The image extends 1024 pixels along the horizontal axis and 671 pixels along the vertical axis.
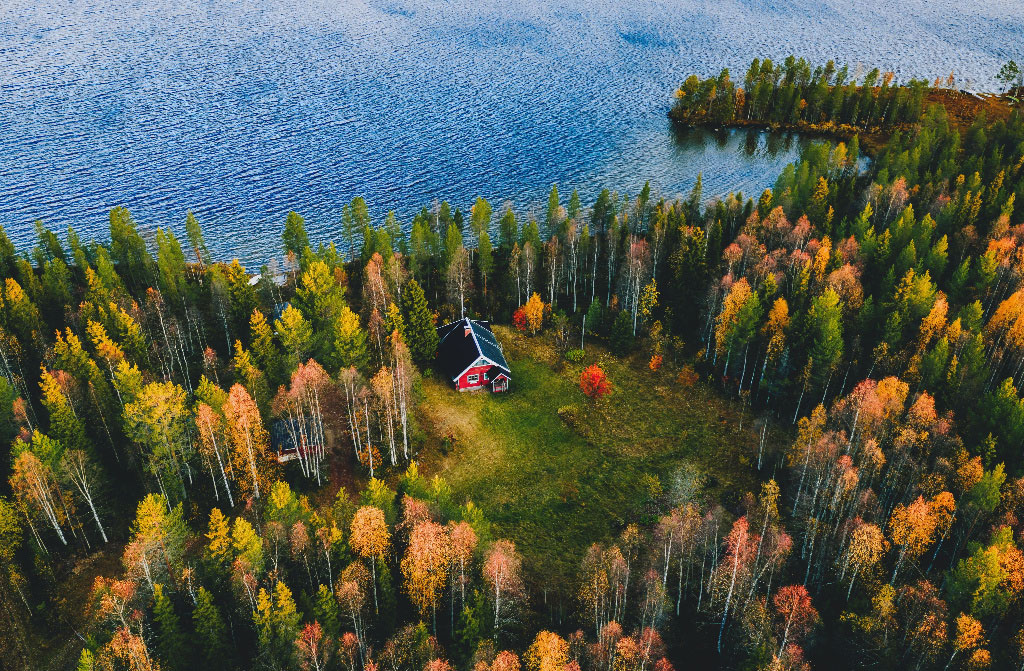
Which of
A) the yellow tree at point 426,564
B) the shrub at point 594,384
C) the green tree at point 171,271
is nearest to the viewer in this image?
the yellow tree at point 426,564

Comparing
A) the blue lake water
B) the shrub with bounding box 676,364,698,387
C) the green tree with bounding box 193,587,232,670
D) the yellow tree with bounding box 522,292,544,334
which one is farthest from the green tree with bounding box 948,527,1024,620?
the blue lake water

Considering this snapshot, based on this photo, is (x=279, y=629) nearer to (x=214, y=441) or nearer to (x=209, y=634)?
(x=209, y=634)

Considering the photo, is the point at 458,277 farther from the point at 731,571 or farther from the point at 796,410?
the point at 731,571

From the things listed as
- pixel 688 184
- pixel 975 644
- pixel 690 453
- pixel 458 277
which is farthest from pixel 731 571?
pixel 688 184

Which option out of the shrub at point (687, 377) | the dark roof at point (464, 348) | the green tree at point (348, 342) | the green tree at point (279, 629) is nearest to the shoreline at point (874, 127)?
the shrub at point (687, 377)

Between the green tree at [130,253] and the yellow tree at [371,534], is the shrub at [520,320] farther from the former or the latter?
the green tree at [130,253]

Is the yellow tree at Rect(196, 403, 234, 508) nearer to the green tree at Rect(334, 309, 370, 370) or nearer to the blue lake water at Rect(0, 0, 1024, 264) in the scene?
the green tree at Rect(334, 309, 370, 370)
